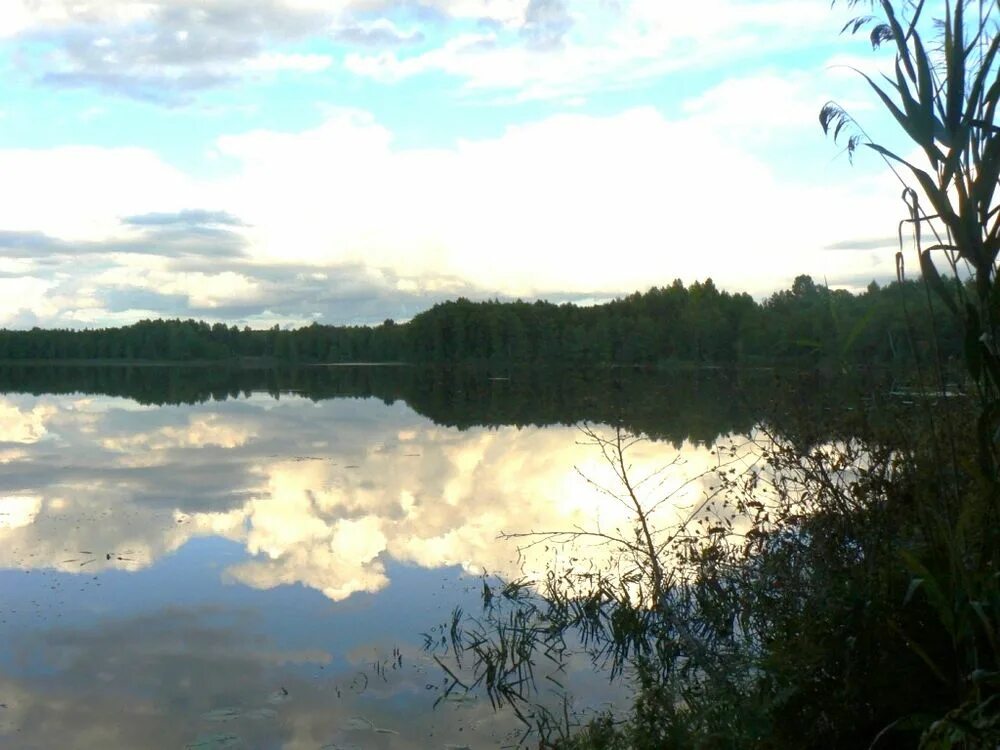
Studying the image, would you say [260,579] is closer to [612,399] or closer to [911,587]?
[911,587]

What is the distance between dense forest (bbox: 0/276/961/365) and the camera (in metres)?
5.44

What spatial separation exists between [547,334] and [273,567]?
81604 millimetres

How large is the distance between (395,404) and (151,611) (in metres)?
29.4

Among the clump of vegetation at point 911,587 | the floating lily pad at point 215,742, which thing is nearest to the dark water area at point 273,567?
the floating lily pad at point 215,742

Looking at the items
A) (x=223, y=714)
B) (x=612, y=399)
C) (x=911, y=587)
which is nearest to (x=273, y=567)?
(x=223, y=714)

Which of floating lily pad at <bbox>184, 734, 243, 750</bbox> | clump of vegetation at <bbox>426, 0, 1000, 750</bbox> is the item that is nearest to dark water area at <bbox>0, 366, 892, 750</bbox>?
floating lily pad at <bbox>184, 734, 243, 750</bbox>

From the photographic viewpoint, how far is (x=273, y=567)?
10.8 metres

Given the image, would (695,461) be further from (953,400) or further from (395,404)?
(395,404)

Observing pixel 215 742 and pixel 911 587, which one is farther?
pixel 215 742

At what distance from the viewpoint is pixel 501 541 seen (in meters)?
12.0

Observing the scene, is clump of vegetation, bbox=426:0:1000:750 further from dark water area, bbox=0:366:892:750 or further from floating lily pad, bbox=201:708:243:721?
floating lily pad, bbox=201:708:243:721

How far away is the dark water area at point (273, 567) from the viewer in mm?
6633

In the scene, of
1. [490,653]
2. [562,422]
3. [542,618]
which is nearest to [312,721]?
[490,653]

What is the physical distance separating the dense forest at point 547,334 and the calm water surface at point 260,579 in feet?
11.9
